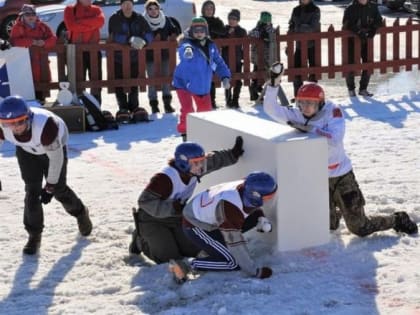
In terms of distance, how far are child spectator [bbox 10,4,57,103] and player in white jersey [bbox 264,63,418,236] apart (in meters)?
6.10

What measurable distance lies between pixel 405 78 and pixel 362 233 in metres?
9.44

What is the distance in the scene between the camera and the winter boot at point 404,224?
6.85 m

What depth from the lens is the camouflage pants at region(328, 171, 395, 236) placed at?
22.1 feet

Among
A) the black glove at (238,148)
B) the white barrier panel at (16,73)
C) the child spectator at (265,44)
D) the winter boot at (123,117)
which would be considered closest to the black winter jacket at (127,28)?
the winter boot at (123,117)

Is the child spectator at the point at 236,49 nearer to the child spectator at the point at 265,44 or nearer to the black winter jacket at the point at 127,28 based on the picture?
the child spectator at the point at 265,44

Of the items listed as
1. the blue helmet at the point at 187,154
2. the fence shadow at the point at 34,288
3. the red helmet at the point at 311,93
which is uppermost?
the red helmet at the point at 311,93

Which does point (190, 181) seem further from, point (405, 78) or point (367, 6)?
point (405, 78)

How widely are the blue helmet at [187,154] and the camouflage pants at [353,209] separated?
1.19 m

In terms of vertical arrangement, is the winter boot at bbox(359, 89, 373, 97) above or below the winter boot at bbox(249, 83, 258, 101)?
below

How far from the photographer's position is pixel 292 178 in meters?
6.41

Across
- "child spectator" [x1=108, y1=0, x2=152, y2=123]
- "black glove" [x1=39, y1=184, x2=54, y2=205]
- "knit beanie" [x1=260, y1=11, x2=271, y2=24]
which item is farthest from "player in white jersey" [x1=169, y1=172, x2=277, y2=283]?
"knit beanie" [x1=260, y1=11, x2=271, y2=24]

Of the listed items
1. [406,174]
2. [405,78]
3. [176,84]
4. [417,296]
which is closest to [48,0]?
[405,78]

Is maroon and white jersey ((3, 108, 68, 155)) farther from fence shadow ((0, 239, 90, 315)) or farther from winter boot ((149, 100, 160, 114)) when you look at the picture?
winter boot ((149, 100, 160, 114))

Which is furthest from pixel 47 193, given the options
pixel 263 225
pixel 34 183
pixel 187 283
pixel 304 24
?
pixel 304 24
